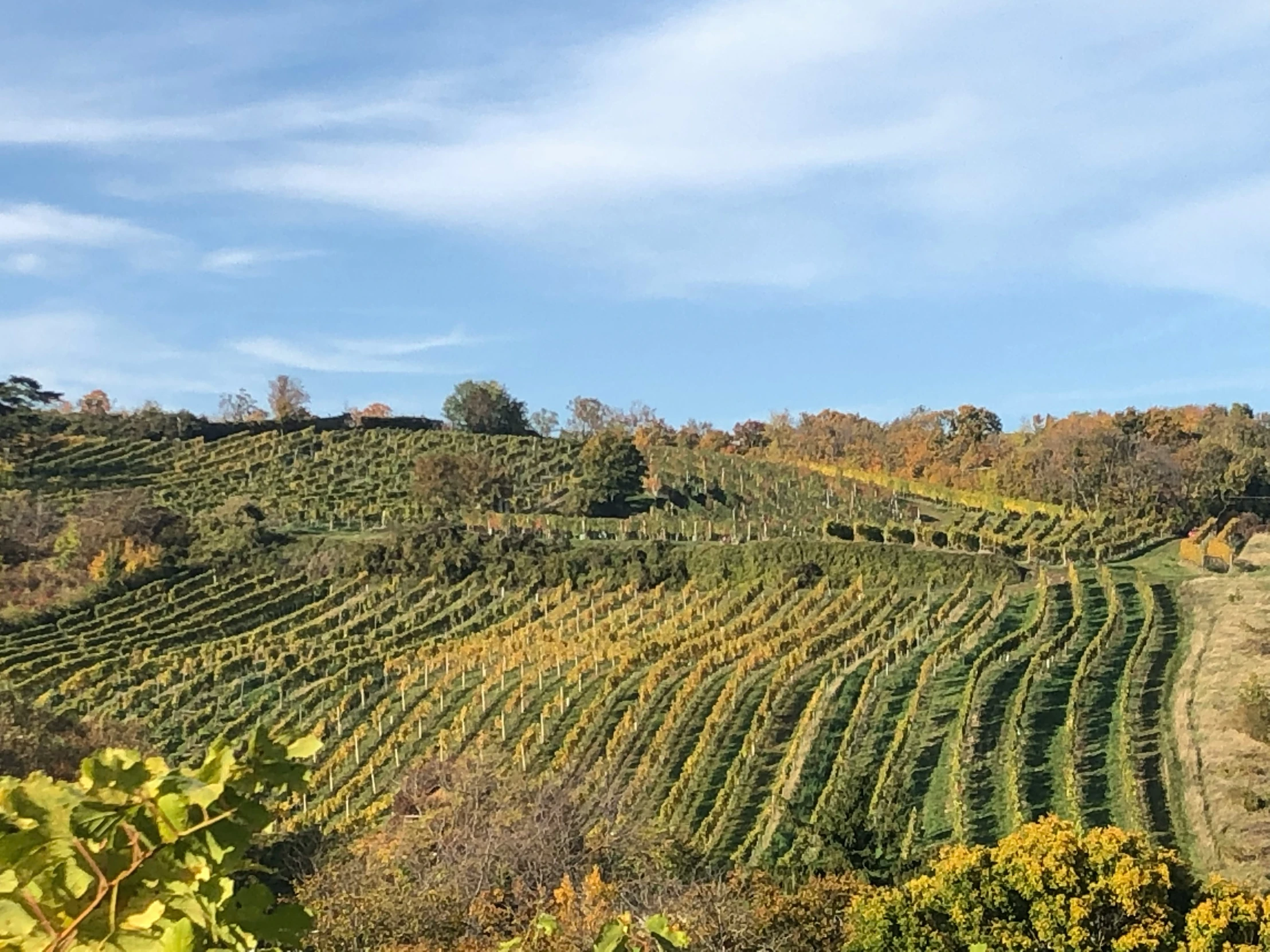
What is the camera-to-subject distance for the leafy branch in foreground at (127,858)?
2.08m

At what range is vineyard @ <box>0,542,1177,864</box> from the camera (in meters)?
19.5

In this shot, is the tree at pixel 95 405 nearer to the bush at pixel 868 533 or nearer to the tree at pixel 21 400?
the tree at pixel 21 400

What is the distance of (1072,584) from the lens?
30281 millimetres

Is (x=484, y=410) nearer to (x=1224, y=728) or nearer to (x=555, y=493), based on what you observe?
(x=555, y=493)

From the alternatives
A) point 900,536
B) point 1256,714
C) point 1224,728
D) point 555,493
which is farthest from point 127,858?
point 555,493

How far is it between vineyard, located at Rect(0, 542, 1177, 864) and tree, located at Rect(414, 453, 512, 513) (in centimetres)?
724

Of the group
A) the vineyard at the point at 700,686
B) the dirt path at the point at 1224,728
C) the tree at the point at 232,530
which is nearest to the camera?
the dirt path at the point at 1224,728

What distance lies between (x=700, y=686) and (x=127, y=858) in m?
24.0

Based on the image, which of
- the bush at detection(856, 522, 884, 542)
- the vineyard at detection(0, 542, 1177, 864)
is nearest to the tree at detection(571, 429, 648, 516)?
the vineyard at detection(0, 542, 1177, 864)

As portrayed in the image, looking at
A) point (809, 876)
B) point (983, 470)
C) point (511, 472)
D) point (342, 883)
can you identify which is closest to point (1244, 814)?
point (809, 876)

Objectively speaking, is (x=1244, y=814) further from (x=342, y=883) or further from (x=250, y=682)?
(x=250, y=682)

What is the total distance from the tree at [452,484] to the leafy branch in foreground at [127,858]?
4252 cm

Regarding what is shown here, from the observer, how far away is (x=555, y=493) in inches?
1930

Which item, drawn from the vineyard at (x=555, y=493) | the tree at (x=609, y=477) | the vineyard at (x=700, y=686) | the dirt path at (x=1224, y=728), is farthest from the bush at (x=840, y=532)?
the tree at (x=609, y=477)
